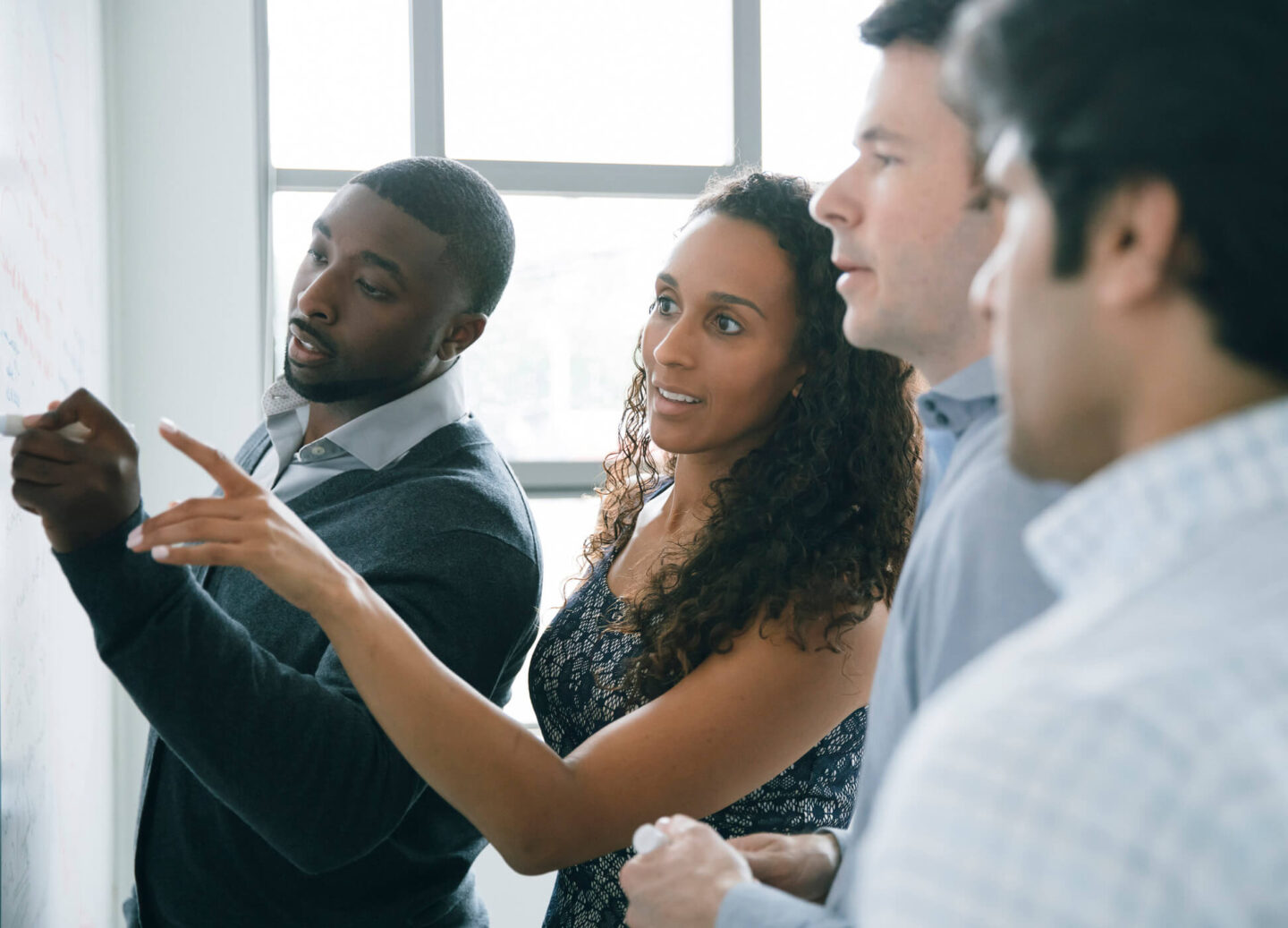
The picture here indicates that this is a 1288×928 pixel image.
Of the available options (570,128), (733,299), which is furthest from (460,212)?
(570,128)

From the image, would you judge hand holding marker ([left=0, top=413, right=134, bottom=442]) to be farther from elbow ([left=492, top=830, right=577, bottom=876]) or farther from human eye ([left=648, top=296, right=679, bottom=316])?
human eye ([left=648, top=296, right=679, bottom=316])

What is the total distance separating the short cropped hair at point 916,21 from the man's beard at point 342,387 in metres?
0.68

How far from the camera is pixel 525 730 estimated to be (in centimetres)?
112

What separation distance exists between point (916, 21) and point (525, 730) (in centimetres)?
75

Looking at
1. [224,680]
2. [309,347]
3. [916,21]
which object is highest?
[916,21]

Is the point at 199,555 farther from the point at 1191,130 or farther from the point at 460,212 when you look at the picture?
the point at 1191,130

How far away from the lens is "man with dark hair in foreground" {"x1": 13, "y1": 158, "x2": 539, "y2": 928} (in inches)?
37.7

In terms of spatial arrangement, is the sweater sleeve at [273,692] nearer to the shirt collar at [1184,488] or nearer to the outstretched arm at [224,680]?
the outstretched arm at [224,680]

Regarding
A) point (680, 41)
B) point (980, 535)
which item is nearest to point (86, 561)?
point (980, 535)

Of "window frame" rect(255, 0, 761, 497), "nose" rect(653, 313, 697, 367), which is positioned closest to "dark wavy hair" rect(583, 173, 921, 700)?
"nose" rect(653, 313, 697, 367)

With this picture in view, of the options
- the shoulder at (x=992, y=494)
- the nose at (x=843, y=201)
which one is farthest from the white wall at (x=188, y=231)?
the shoulder at (x=992, y=494)

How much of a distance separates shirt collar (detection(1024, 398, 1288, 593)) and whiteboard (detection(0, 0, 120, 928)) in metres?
0.95

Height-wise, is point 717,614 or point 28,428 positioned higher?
point 28,428

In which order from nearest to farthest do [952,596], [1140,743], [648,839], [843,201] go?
[1140,743], [952,596], [648,839], [843,201]
